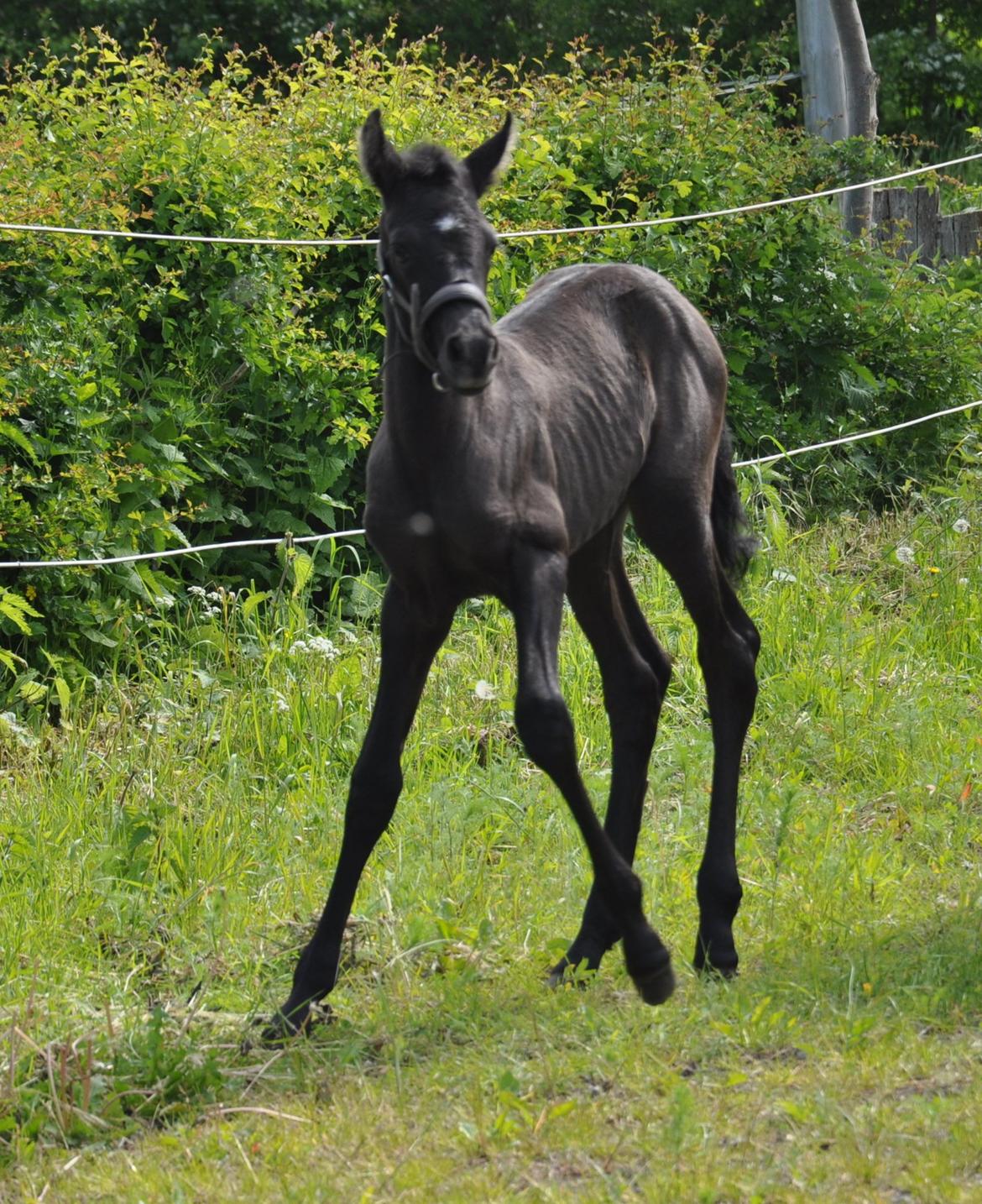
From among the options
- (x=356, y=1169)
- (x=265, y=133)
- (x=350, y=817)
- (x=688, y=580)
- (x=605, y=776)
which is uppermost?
(x=265, y=133)

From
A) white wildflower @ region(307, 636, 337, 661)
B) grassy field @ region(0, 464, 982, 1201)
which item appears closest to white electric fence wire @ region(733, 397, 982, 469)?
grassy field @ region(0, 464, 982, 1201)

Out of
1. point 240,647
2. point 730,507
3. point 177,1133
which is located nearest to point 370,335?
point 240,647

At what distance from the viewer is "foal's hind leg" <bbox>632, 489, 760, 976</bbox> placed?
4.63 m

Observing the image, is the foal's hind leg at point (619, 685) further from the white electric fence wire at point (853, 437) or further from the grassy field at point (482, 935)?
the white electric fence wire at point (853, 437)

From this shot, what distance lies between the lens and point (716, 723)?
16.0ft

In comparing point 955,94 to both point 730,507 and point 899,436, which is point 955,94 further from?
point 730,507

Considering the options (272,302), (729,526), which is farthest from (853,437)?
(729,526)

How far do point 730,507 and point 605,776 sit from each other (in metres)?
1.53

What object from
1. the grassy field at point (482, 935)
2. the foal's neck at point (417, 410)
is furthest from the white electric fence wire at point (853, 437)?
the foal's neck at point (417, 410)

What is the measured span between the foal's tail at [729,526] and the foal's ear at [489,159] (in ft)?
4.57

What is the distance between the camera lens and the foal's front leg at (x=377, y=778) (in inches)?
169

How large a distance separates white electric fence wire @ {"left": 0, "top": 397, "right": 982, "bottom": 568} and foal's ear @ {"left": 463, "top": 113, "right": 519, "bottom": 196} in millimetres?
2728

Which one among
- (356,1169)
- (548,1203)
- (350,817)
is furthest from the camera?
(350,817)

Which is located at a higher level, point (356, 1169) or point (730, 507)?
point (730, 507)
